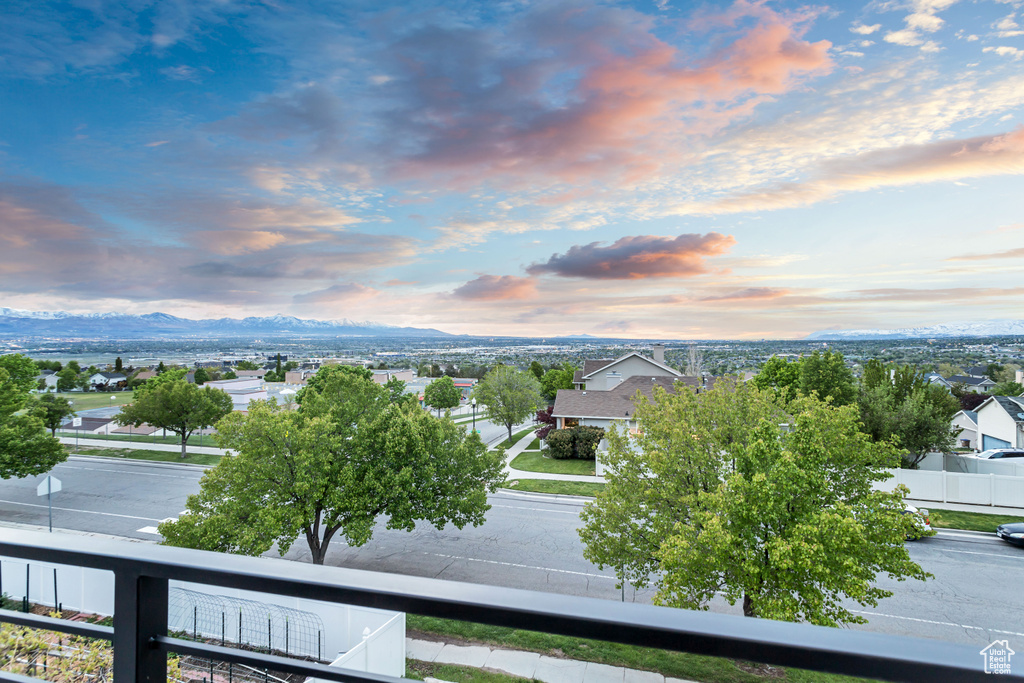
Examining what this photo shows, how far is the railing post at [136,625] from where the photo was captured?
43.1 inches

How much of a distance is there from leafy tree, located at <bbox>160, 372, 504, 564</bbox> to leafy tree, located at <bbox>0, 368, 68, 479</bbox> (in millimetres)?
14227

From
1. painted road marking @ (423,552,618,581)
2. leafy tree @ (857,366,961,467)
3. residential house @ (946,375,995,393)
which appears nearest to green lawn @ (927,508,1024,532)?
leafy tree @ (857,366,961,467)

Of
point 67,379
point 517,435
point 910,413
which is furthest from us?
point 67,379

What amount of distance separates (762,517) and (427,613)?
363 inches

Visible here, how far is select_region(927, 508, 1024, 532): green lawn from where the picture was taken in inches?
653

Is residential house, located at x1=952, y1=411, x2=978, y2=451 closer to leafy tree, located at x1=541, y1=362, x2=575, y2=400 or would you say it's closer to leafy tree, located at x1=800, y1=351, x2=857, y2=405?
leafy tree, located at x1=800, y1=351, x2=857, y2=405

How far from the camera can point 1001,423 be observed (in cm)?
2634

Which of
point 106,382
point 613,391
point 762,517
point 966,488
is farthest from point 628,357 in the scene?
point 106,382

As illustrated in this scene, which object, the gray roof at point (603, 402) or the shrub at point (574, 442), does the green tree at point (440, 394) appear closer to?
the gray roof at point (603, 402)

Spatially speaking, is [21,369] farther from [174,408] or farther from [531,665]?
[531,665]

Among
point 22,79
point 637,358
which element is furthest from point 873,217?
point 22,79

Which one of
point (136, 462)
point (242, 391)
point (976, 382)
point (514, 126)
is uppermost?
point (514, 126)

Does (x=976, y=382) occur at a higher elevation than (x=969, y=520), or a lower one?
higher

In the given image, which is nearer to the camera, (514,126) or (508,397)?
(514,126)
